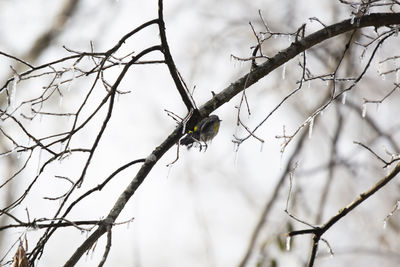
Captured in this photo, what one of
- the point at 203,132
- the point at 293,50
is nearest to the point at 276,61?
the point at 293,50

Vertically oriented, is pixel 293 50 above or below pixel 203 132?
above

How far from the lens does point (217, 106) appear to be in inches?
82.0

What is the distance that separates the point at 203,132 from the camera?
2.11 m

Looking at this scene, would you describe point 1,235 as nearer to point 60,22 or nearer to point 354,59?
point 60,22

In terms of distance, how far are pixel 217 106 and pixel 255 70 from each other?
0.70 feet

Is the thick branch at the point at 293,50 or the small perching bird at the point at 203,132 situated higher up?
the thick branch at the point at 293,50

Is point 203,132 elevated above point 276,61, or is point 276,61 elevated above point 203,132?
point 276,61

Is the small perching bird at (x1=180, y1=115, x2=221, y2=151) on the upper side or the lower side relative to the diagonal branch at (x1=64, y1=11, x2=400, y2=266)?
lower

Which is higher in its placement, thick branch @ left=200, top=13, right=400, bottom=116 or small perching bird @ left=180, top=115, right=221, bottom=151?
thick branch @ left=200, top=13, right=400, bottom=116

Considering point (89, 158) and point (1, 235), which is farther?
point (1, 235)

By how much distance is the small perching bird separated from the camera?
2094 mm

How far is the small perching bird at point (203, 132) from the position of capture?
209 centimetres

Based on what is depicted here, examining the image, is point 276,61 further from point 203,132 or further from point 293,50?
point 203,132

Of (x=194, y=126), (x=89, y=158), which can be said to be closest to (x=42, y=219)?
(x=89, y=158)
